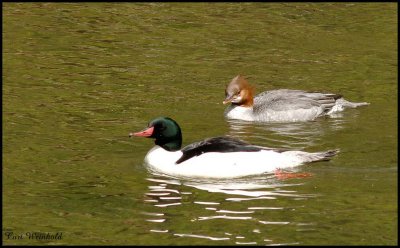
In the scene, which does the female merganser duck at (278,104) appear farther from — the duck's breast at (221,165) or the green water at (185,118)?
the duck's breast at (221,165)

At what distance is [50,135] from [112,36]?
6967 mm

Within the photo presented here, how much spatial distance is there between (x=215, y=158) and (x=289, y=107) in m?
4.26

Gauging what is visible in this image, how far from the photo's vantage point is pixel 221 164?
15656mm

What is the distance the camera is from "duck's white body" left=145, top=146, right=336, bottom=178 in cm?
1561

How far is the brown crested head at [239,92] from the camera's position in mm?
19859

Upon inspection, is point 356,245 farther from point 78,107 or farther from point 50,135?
point 78,107

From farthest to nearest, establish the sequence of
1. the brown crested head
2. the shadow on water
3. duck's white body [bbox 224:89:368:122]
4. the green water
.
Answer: the brown crested head < duck's white body [bbox 224:89:368:122] < the green water < the shadow on water

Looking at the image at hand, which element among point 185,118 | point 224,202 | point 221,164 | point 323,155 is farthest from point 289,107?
point 224,202

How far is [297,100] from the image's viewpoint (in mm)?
19719

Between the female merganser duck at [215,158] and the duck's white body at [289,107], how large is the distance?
12.1 ft

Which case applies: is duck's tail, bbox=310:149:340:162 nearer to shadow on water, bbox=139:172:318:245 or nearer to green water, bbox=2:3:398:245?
green water, bbox=2:3:398:245

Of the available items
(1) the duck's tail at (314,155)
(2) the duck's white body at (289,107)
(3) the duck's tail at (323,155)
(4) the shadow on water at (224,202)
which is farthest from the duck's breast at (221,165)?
(2) the duck's white body at (289,107)

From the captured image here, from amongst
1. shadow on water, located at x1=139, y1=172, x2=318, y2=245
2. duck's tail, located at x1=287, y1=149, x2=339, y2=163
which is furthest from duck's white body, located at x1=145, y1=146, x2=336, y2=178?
duck's tail, located at x1=287, y1=149, x2=339, y2=163

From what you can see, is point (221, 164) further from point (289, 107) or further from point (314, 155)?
point (289, 107)
